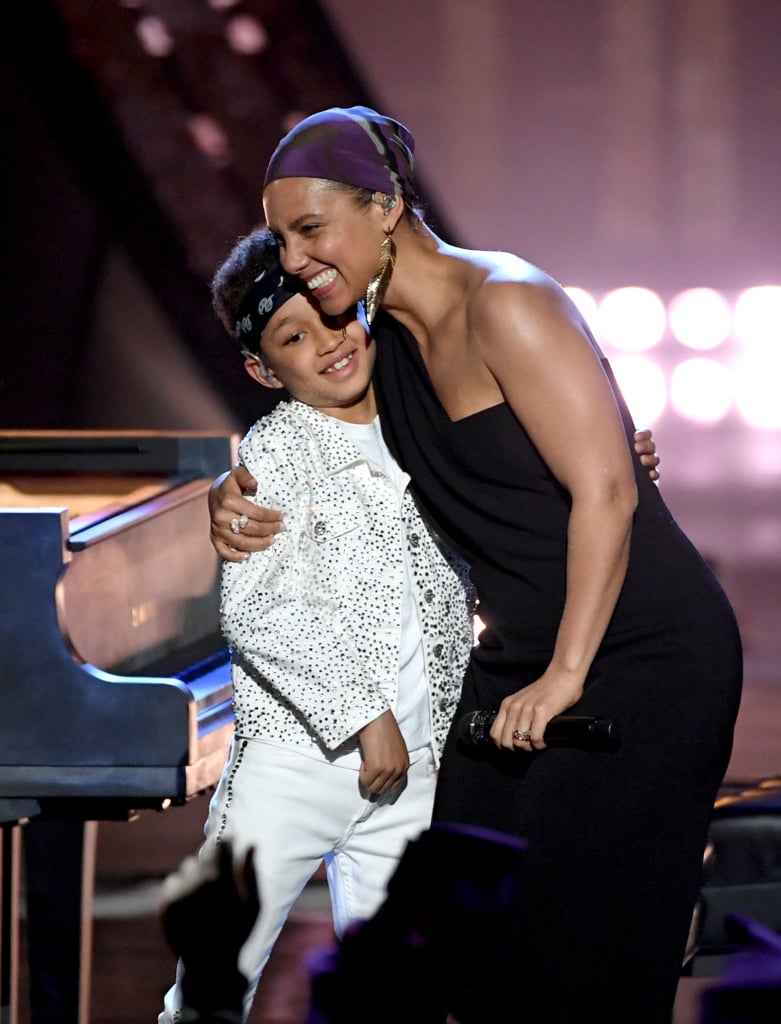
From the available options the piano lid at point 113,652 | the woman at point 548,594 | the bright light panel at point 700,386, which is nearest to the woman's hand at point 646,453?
the woman at point 548,594

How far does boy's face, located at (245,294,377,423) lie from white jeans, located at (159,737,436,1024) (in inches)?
19.5

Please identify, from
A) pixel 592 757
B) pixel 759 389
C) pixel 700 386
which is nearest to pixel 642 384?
pixel 700 386

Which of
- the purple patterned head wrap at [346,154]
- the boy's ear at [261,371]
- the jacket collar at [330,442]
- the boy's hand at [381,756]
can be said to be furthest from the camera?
the boy's ear at [261,371]

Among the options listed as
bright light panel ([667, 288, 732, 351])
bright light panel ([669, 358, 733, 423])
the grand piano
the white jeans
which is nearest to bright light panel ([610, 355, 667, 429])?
bright light panel ([669, 358, 733, 423])

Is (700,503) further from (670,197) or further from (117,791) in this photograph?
(117,791)

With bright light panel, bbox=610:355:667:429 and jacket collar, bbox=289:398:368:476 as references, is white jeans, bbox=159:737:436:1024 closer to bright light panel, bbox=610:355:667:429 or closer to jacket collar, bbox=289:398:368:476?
jacket collar, bbox=289:398:368:476

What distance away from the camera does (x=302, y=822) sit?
6.30 ft

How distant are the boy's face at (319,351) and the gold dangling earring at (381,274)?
0.75 ft

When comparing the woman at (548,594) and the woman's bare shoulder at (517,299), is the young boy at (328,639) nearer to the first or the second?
the woman at (548,594)

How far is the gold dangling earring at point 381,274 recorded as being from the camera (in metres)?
1.75

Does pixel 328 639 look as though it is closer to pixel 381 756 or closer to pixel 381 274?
pixel 381 756

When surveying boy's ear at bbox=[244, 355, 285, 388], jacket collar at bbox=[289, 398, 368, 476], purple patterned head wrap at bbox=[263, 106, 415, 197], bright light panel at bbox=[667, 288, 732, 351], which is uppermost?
bright light panel at bbox=[667, 288, 732, 351]

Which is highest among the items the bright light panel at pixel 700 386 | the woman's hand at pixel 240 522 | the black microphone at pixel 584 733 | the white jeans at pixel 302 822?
the bright light panel at pixel 700 386

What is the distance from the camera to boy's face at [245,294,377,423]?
1981 mm
